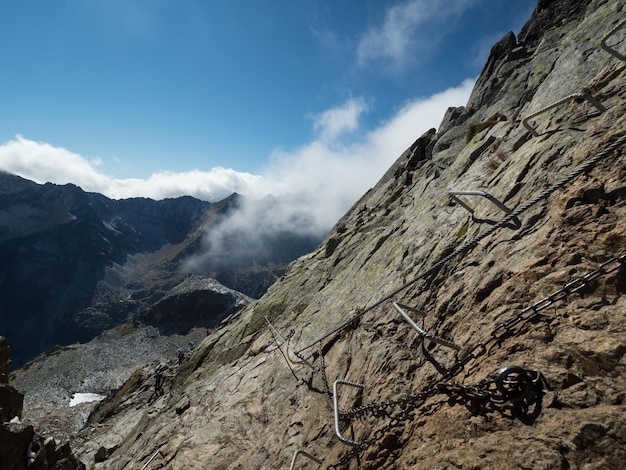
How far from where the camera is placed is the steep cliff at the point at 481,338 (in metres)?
4.87

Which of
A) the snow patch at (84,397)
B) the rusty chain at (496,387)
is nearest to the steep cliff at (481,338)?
the rusty chain at (496,387)

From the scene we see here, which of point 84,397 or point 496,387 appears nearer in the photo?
point 496,387

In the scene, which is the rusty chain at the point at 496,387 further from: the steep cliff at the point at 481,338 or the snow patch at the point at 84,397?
the snow patch at the point at 84,397

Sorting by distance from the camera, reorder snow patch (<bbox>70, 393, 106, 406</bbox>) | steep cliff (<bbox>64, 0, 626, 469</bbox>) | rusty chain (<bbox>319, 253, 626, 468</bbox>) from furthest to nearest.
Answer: snow patch (<bbox>70, 393, 106, 406</bbox>), rusty chain (<bbox>319, 253, 626, 468</bbox>), steep cliff (<bbox>64, 0, 626, 469</bbox>)

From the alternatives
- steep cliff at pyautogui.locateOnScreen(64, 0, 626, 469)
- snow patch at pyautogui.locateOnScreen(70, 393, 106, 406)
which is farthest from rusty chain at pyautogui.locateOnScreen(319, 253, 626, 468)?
snow patch at pyautogui.locateOnScreen(70, 393, 106, 406)

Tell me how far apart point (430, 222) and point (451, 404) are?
9.28 m

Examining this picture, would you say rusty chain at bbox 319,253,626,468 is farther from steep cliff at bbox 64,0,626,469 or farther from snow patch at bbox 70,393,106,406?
snow patch at bbox 70,393,106,406

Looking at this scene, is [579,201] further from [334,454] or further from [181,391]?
[181,391]

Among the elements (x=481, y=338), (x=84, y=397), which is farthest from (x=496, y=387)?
(x=84, y=397)

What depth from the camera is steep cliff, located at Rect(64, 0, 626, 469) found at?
4871 mm

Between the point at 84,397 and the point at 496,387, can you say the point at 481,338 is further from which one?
the point at 84,397

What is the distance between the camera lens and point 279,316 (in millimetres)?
25609

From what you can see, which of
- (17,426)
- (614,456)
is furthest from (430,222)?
(17,426)

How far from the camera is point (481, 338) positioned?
682 centimetres
